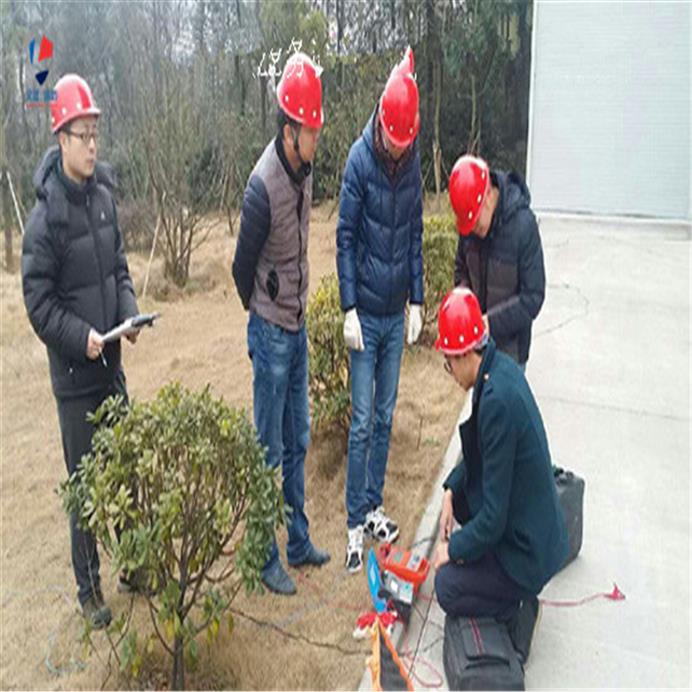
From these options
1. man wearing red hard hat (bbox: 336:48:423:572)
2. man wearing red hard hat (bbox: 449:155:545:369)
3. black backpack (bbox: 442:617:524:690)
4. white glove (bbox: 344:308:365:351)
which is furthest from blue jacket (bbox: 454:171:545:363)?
black backpack (bbox: 442:617:524:690)

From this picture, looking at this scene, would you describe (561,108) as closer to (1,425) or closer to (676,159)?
(676,159)

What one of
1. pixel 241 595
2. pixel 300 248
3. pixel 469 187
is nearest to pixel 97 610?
pixel 241 595

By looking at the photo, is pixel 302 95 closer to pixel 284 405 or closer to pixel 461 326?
pixel 461 326

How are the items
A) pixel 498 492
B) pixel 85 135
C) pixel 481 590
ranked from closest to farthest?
1. pixel 498 492
2. pixel 481 590
3. pixel 85 135

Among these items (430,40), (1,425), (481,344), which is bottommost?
(1,425)

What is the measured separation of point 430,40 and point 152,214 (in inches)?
286

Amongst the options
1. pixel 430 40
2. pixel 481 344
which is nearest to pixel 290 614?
pixel 481 344

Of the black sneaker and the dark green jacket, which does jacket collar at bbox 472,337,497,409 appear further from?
the black sneaker

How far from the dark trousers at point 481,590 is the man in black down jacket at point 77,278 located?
4.44ft

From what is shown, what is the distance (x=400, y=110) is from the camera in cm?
320

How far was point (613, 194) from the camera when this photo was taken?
1257 centimetres

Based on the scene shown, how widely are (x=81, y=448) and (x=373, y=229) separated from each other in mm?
1508

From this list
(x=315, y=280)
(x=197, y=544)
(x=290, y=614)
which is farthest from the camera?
(x=315, y=280)

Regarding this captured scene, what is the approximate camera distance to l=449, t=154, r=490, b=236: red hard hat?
322 cm
